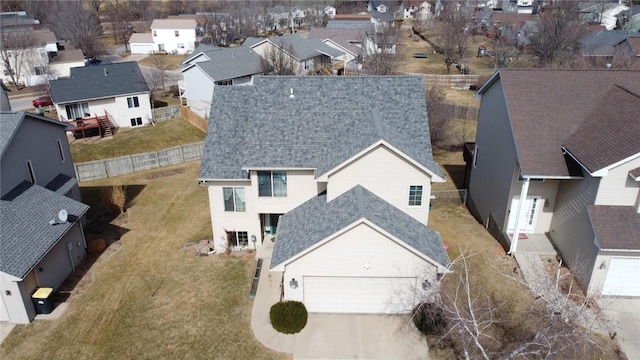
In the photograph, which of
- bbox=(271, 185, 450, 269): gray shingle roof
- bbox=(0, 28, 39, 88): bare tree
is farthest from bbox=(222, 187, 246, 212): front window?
bbox=(0, 28, 39, 88): bare tree

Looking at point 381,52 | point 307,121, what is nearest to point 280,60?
point 381,52

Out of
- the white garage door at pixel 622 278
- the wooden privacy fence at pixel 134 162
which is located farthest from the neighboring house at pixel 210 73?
the white garage door at pixel 622 278

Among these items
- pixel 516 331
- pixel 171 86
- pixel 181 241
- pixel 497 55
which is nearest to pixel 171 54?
pixel 171 86

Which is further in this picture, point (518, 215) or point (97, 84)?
point (97, 84)

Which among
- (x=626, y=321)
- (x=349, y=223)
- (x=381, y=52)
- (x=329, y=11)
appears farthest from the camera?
(x=329, y=11)

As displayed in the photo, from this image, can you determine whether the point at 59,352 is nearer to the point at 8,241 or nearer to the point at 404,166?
the point at 8,241

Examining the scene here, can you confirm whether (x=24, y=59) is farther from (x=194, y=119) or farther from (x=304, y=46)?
(x=304, y=46)

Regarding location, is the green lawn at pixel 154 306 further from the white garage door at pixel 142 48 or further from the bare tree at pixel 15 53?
the white garage door at pixel 142 48
